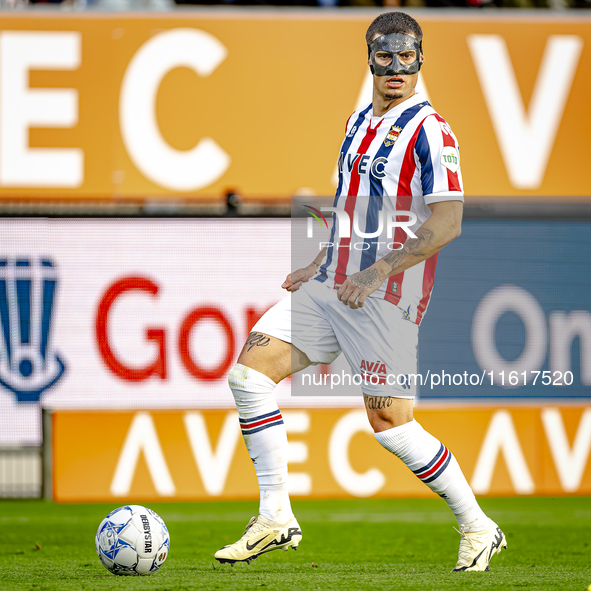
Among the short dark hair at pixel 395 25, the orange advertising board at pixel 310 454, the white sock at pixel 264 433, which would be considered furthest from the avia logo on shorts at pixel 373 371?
the orange advertising board at pixel 310 454

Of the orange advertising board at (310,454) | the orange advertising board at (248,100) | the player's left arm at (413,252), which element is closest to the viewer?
the player's left arm at (413,252)

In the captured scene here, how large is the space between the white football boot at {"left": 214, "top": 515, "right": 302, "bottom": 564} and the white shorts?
1.99 feet

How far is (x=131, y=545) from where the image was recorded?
3699 millimetres

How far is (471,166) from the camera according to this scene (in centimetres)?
814

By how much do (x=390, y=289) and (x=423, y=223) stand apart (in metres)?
0.28

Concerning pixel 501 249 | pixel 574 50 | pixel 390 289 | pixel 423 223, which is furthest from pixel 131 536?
pixel 574 50

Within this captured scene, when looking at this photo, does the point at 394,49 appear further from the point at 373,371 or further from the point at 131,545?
the point at 131,545

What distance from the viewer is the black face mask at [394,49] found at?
381cm

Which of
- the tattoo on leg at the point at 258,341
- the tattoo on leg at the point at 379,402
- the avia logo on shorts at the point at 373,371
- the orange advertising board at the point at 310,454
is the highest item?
the tattoo on leg at the point at 258,341

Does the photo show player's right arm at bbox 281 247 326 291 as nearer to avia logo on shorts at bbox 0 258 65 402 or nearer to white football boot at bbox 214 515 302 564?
white football boot at bbox 214 515 302 564

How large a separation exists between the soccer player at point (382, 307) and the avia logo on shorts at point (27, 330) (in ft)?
12.4

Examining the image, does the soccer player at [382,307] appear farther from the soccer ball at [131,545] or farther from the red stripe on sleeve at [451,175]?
the soccer ball at [131,545]

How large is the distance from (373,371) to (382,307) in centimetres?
24

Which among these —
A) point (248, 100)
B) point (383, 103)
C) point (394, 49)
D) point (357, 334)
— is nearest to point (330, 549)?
point (357, 334)
